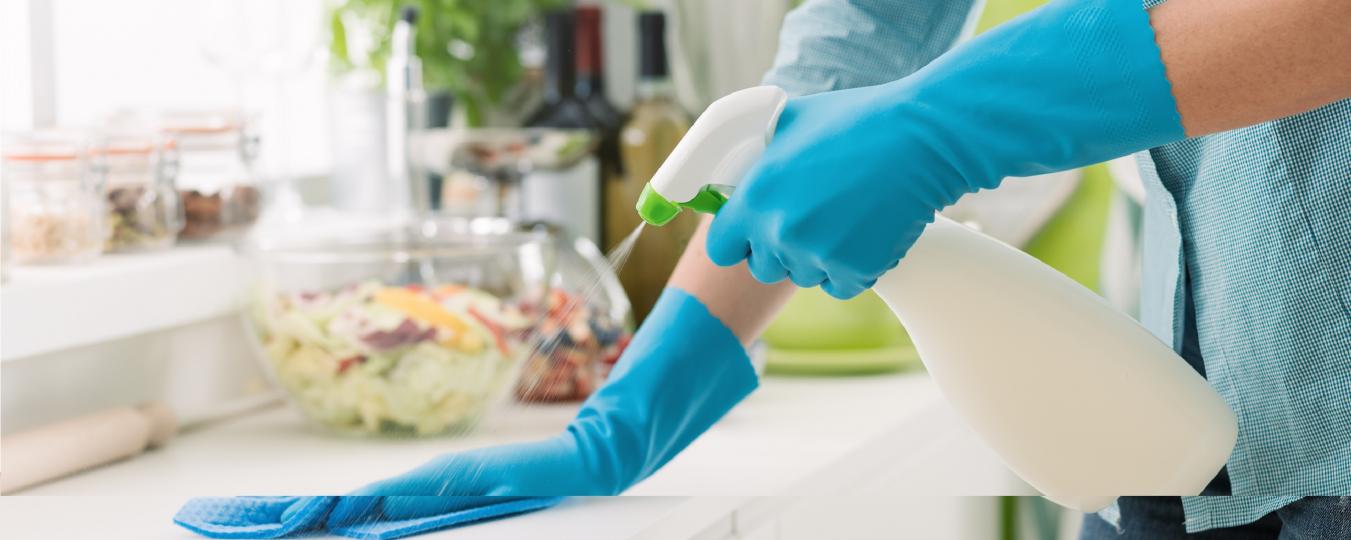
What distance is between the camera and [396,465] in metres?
0.73

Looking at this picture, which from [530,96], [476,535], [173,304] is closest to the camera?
[476,535]

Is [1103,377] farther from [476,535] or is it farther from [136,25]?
[136,25]

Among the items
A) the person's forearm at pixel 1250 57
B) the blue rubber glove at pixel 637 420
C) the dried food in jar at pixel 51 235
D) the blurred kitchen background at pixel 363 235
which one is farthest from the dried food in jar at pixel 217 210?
the person's forearm at pixel 1250 57

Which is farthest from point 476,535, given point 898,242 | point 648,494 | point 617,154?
point 617,154

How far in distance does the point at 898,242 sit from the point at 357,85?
0.80m

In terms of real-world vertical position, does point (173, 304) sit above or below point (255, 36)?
below

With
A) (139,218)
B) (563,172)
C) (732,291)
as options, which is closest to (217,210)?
(139,218)

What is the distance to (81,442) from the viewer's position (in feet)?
2.35

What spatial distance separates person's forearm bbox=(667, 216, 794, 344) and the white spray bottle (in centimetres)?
12

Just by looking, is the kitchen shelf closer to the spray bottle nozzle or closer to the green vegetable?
the green vegetable

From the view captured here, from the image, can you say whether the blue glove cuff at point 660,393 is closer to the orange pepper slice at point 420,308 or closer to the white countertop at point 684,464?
the white countertop at point 684,464

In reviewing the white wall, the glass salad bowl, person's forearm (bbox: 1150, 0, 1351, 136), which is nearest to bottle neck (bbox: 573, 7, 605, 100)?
the white wall

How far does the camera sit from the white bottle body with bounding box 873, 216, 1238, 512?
0.52 metres

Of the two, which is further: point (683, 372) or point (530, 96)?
point (530, 96)
